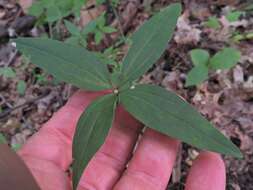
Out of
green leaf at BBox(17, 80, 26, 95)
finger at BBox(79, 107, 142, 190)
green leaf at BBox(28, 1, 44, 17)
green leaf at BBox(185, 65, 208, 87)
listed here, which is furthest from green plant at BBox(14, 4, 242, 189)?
green leaf at BBox(17, 80, 26, 95)

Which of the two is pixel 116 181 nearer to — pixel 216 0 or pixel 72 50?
pixel 72 50

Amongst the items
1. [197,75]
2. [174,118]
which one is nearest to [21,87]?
[197,75]

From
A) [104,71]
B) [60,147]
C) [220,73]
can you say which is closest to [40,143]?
[60,147]

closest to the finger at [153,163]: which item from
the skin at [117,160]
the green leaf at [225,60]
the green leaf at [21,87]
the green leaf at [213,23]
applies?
the skin at [117,160]

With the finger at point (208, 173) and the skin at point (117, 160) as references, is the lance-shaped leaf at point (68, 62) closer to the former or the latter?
the skin at point (117, 160)

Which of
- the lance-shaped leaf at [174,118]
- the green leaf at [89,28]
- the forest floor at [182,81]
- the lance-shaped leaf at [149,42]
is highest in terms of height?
the lance-shaped leaf at [149,42]

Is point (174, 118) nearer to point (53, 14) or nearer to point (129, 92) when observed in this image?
point (129, 92)
